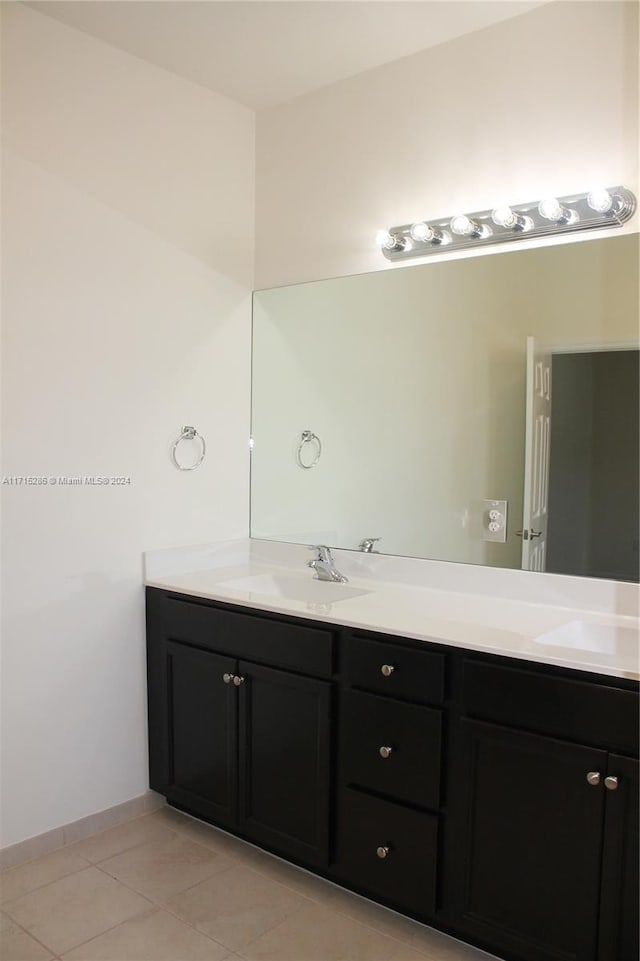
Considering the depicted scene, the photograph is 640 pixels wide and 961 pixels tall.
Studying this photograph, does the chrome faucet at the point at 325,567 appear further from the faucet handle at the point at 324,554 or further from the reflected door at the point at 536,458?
the reflected door at the point at 536,458

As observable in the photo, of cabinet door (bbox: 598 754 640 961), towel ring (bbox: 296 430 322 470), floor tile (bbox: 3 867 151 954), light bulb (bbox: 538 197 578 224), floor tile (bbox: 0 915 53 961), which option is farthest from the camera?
towel ring (bbox: 296 430 322 470)

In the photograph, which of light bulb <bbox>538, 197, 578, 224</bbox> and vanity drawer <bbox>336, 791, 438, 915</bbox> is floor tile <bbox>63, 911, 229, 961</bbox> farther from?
light bulb <bbox>538, 197, 578, 224</bbox>

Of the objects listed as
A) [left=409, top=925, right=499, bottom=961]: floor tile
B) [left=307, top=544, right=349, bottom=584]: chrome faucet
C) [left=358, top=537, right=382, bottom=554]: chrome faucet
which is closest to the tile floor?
[left=409, top=925, right=499, bottom=961]: floor tile

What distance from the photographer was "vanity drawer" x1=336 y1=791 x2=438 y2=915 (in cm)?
197

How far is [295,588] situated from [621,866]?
4.44 feet

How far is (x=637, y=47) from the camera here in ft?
6.72

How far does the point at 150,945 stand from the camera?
1999 mm

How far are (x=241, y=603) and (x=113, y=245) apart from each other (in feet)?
4.01

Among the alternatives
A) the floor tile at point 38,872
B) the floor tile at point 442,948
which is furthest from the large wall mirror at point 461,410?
the floor tile at point 38,872

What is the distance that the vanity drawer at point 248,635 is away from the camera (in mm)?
2182

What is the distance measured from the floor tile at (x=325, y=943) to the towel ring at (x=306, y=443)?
1.48 meters

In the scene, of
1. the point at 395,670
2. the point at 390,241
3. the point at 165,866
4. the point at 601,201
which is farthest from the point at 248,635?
the point at 601,201

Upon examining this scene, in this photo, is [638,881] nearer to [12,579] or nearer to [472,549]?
[472,549]

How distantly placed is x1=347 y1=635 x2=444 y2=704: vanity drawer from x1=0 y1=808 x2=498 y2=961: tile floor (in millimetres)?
634
